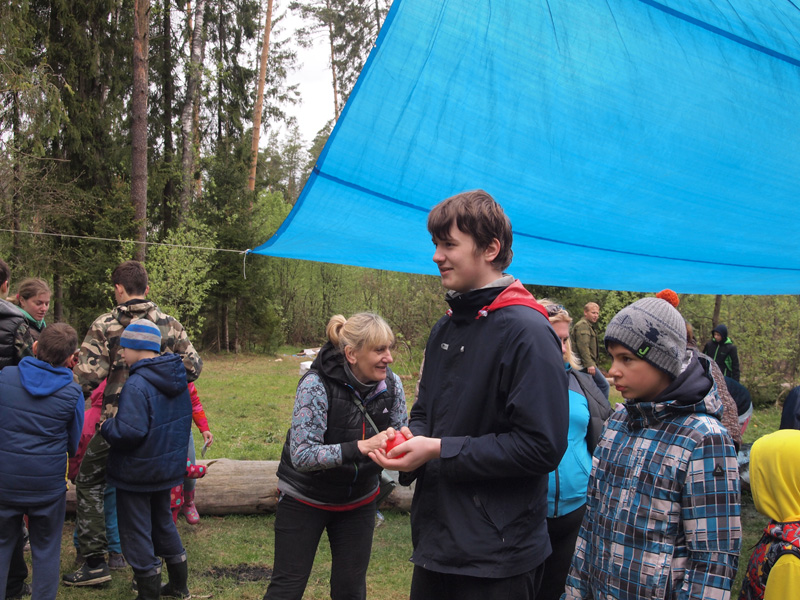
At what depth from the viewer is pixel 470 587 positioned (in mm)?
1890

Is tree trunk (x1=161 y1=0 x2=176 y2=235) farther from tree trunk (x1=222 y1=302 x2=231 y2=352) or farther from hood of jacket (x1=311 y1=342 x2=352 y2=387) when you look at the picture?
hood of jacket (x1=311 y1=342 x2=352 y2=387)

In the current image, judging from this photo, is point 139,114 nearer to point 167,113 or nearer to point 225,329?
point 225,329

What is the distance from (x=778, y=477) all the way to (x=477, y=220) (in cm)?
138

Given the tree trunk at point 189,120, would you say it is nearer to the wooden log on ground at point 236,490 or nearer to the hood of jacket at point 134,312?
the wooden log on ground at point 236,490

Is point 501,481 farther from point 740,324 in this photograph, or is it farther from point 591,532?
point 740,324

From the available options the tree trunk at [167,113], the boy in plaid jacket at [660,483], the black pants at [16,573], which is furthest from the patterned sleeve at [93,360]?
the tree trunk at [167,113]

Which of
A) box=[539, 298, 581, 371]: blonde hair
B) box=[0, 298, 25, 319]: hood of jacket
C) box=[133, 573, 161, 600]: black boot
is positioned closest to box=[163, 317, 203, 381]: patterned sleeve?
box=[0, 298, 25, 319]: hood of jacket

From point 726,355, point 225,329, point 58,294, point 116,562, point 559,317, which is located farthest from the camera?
point 225,329

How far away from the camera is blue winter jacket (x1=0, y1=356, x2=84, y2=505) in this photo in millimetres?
3539

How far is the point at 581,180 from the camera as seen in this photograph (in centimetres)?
372

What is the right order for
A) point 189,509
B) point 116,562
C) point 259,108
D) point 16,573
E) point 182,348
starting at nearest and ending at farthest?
1. point 16,573
2. point 182,348
3. point 116,562
4. point 189,509
5. point 259,108

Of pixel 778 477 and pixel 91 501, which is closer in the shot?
pixel 778 477

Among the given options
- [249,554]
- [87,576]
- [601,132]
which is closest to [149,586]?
[87,576]

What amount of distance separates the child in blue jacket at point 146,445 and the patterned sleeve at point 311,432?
1.19m
